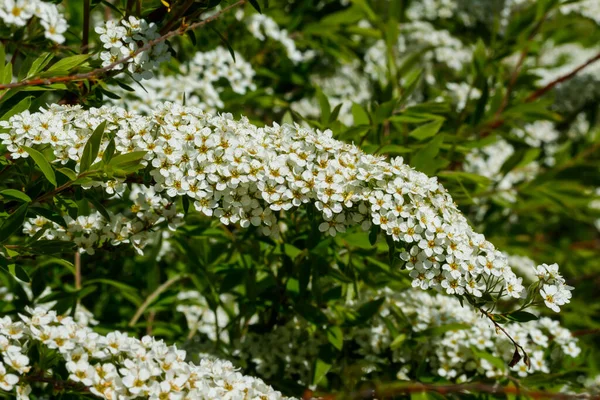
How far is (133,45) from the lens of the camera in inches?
82.3

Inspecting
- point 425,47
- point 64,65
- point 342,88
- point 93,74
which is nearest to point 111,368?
point 93,74

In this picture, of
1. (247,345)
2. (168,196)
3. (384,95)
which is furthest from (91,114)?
(384,95)

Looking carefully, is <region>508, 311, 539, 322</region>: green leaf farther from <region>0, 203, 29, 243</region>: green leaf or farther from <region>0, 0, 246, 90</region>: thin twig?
<region>0, 203, 29, 243</region>: green leaf

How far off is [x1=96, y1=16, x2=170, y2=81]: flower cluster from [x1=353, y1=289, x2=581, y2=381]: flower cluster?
3.69ft

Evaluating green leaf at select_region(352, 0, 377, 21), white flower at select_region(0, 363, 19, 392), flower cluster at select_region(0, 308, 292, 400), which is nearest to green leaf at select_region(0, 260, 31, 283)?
flower cluster at select_region(0, 308, 292, 400)

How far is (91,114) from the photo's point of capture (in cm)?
201

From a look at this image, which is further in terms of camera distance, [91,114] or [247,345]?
[247,345]

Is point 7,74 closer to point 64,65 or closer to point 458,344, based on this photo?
point 64,65

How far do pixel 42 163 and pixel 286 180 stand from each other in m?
0.58

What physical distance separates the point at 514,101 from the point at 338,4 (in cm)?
130

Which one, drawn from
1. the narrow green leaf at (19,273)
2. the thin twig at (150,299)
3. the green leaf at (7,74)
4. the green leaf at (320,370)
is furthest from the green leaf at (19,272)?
the green leaf at (320,370)

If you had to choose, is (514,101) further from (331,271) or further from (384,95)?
(331,271)

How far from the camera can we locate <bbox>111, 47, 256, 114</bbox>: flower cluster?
9.98 feet

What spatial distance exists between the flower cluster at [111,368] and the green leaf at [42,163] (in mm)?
322
